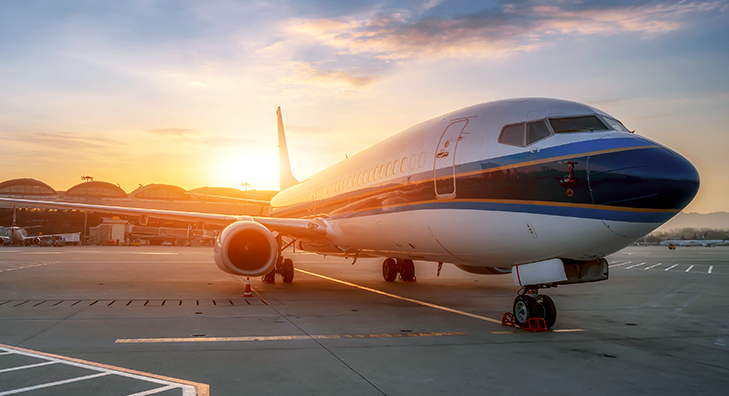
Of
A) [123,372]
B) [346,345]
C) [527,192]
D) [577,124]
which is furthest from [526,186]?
[123,372]

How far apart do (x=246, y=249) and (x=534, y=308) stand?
7.63 meters

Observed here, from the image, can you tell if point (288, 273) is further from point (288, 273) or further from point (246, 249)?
point (246, 249)

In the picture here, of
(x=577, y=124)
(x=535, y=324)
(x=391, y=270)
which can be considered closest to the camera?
(x=577, y=124)

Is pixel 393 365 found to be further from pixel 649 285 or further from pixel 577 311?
pixel 649 285

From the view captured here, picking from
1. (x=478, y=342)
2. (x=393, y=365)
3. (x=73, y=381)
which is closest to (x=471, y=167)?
(x=478, y=342)

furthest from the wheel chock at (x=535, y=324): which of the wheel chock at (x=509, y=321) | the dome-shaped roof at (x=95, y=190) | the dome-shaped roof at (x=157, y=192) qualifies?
the dome-shaped roof at (x=95, y=190)

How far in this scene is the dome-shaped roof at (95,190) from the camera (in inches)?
3585

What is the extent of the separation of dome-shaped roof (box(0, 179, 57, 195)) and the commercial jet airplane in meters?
100

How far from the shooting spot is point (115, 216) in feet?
237

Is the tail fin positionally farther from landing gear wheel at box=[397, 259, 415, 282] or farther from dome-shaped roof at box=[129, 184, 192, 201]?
dome-shaped roof at box=[129, 184, 192, 201]

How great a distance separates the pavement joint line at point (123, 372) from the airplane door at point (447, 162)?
4828 millimetres

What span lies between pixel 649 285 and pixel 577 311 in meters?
7.83

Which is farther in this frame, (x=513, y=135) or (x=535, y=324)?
(x=535, y=324)

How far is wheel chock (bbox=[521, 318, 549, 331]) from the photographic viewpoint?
785 centimetres
